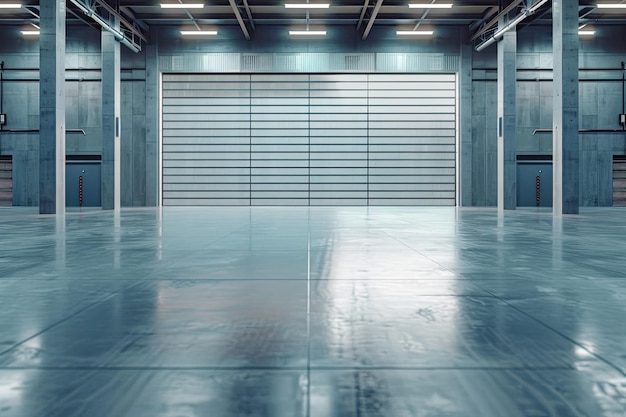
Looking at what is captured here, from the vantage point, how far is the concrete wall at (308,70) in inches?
1339

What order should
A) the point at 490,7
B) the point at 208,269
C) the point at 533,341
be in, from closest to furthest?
the point at 533,341 < the point at 208,269 < the point at 490,7

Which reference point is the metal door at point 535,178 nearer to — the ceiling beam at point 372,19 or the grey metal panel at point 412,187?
the grey metal panel at point 412,187

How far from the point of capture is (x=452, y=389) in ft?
9.14

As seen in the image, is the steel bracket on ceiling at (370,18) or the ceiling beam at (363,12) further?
the ceiling beam at (363,12)

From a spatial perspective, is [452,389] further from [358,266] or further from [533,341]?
[358,266]

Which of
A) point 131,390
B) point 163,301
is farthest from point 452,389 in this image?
point 163,301

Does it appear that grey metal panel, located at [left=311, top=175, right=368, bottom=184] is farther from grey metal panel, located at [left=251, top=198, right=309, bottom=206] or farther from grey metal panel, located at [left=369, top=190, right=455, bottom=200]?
grey metal panel, located at [left=251, top=198, right=309, bottom=206]

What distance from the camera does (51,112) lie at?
74.4ft

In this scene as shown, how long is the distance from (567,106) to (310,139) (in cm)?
1566

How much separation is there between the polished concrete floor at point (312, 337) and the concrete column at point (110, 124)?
73.8 feet

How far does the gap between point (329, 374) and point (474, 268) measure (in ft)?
14.3

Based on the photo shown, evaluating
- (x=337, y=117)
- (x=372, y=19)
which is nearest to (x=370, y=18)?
(x=372, y=19)

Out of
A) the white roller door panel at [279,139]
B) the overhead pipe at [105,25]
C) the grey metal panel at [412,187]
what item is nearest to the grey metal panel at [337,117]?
the white roller door panel at [279,139]

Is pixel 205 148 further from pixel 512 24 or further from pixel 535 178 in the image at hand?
pixel 535 178
